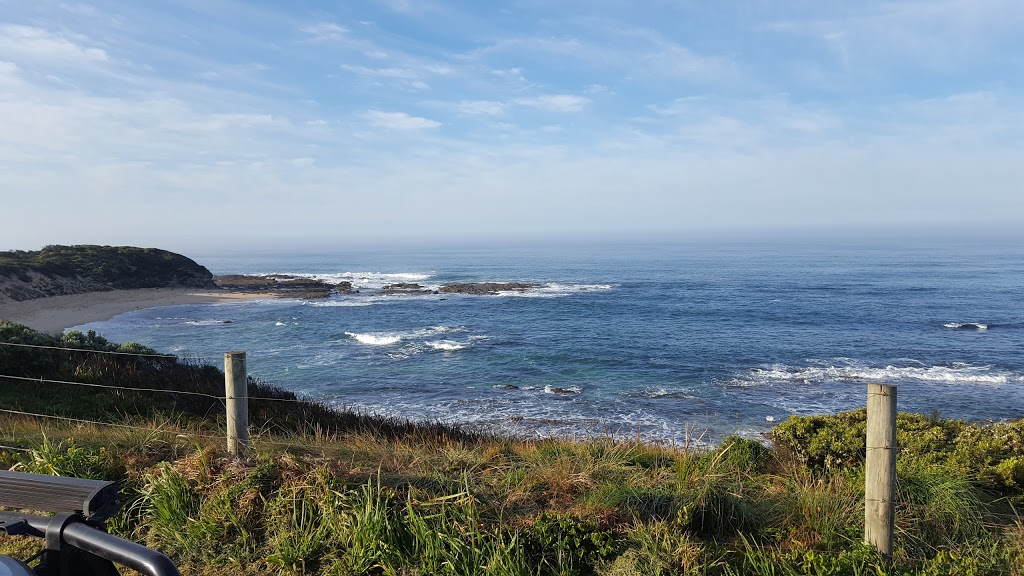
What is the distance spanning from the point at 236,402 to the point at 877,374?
23532 mm

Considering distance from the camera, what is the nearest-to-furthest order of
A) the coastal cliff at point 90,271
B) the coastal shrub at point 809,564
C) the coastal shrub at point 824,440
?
the coastal shrub at point 809,564 < the coastal shrub at point 824,440 < the coastal cliff at point 90,271

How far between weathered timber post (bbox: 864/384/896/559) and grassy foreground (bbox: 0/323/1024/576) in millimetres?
187

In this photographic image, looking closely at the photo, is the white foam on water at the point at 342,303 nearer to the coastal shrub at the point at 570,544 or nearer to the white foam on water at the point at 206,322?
the white foam on water at the point at 206,322

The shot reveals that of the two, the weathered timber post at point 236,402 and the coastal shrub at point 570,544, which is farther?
the weathered timber post at point 236,402

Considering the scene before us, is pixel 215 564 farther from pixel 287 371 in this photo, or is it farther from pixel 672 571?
pixel 287 371

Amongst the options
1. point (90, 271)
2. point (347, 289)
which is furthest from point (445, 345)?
point (90, 271)

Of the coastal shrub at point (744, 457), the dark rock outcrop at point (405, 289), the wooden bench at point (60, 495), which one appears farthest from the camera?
the dark rock outcrop at point (405, 289)

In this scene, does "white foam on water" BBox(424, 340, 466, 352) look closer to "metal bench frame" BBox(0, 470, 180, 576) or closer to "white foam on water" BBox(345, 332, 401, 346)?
"white foam on water" BBox(345, 332, 401, 346)

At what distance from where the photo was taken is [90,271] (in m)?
50.4

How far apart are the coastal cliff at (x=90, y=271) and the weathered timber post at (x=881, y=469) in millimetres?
48943

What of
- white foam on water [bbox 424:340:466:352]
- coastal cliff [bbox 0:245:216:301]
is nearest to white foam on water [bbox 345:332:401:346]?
white foam on water [bbox 424:340:466:352]

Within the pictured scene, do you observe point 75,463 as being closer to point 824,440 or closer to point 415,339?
point 824,440

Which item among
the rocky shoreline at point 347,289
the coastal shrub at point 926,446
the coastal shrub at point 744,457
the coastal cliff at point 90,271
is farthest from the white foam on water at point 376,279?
the coastal shrub at point 744,457

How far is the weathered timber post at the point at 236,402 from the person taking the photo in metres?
4.95
